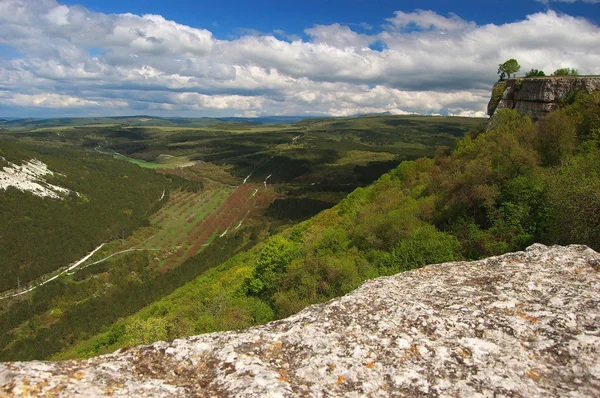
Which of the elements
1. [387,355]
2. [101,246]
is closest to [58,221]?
[101,246]

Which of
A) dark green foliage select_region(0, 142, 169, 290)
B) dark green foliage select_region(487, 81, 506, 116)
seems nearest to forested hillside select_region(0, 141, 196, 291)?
dark green foliage select_region(0, 142, 169, 290)

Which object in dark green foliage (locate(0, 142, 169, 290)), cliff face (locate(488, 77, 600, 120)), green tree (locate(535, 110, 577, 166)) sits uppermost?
cliff face (locate(488, 77, 600, 120))

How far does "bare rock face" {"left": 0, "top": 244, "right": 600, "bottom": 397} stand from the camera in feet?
23.2

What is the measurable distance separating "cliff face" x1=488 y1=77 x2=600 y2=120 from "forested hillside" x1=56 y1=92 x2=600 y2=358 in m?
3.03

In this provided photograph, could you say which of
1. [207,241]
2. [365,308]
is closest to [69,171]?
[207,241]

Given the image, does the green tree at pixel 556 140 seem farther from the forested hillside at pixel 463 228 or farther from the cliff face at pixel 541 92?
the cliff face at pixel 541 92

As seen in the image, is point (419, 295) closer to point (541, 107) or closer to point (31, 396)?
point (31, 396)

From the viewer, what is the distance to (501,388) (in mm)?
7145

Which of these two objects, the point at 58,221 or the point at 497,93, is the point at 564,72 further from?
the point at 58,221

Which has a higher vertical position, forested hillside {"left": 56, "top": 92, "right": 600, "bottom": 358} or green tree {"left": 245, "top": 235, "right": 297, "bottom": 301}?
forested hillside {"left": 56, "top": 92, "right": 600, "bottom": 358}

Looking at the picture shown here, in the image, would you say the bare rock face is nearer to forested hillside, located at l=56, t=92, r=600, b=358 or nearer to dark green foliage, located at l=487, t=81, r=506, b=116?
forested hillside, located at l=56, t=92, r=600, b=358

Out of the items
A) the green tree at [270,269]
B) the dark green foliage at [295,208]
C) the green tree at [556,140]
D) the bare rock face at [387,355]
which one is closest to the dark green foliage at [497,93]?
the green tree at [556,140]

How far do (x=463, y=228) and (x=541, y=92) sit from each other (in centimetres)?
3487

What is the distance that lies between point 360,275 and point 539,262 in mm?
16811
